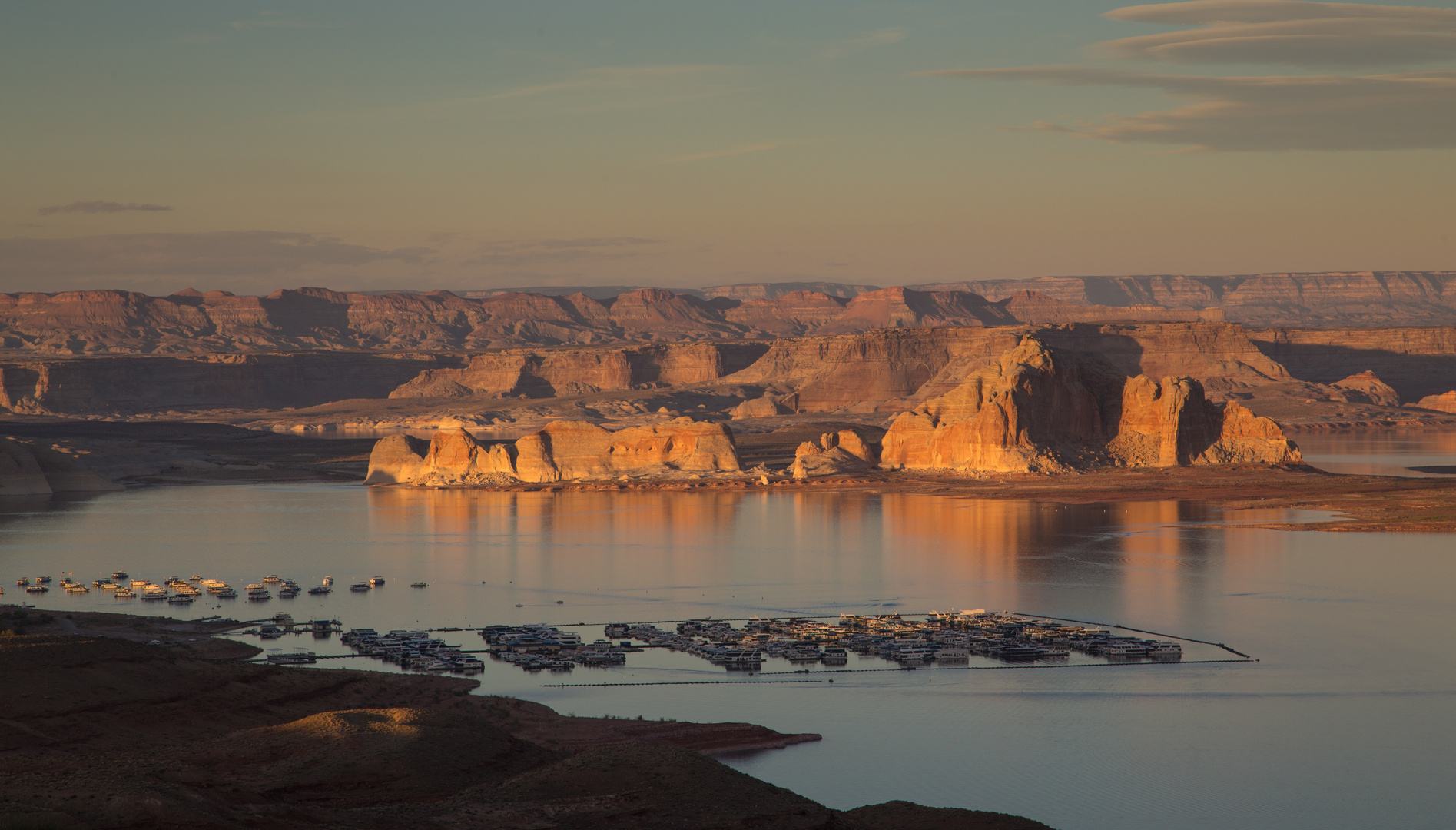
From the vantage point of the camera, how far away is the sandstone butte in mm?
126125

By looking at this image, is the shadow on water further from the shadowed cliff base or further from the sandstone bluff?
the shadowed cliff base

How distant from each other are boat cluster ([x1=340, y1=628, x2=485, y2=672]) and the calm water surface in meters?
0.84

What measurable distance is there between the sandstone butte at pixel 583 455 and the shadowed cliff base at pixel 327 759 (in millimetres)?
87712

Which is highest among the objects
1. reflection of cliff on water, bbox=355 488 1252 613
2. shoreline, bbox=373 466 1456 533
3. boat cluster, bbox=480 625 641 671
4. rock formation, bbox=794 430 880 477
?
rock formation, bbox=794 430 880 477

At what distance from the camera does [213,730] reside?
1313 inches

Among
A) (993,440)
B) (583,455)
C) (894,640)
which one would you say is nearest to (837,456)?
(993,440)

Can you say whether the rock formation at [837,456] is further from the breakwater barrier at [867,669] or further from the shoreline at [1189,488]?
the breakwater barrier at [867,669]

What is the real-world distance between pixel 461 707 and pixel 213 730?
18.4 feet

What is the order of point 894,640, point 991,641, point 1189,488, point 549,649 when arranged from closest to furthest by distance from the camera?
point 549,649 → point 991,641 → point 894,640 → point 1189,488

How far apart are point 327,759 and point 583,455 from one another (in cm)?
9987

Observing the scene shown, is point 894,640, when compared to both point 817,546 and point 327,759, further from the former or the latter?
point 817,546

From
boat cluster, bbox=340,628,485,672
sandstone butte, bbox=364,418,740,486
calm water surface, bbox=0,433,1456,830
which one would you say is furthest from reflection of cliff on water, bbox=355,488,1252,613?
boat cluster, bbox=340,628,485,672

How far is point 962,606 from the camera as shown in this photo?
192 ft

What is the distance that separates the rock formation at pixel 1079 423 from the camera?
11738cm
